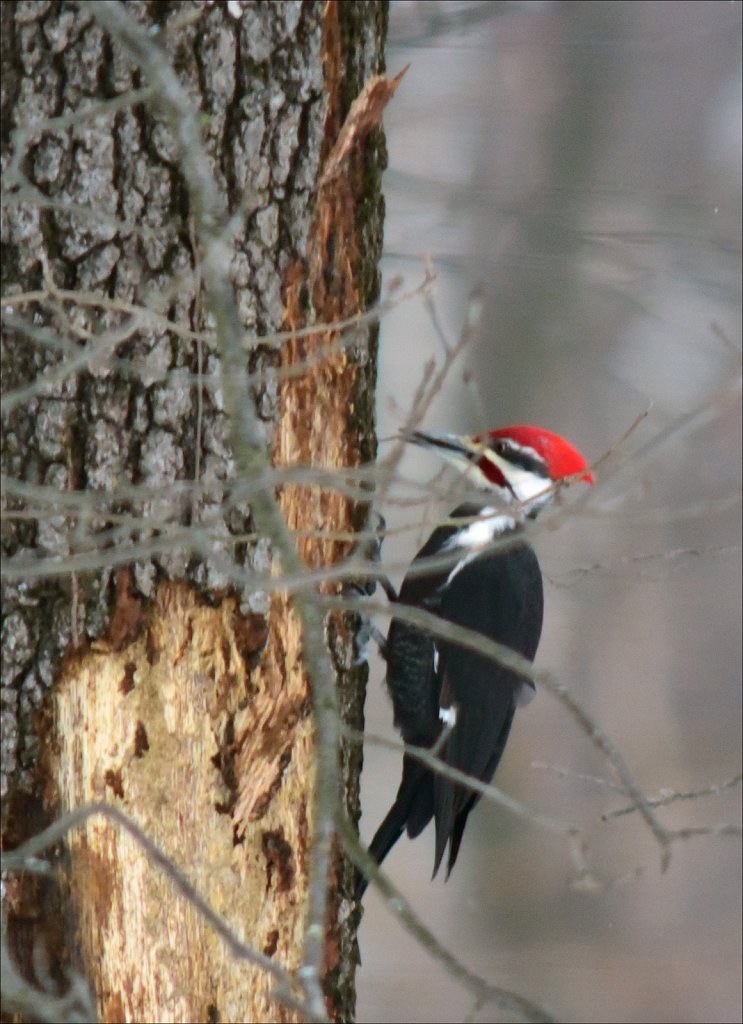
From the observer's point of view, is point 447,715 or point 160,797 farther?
point 447,715

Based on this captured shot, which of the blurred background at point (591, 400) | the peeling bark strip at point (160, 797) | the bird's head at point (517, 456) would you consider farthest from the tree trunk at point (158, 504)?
the blurred background at point (591, 400)

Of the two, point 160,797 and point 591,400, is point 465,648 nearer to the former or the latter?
point 160,797

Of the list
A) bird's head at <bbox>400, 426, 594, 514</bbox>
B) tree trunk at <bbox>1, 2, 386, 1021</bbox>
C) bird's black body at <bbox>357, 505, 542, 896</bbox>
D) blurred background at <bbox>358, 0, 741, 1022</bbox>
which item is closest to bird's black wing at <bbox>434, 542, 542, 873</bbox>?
bird's black body at <bbox>357, 505, 542, 896</bbox>

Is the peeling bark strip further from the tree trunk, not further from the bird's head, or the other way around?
the bird's head

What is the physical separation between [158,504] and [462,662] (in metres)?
1.15

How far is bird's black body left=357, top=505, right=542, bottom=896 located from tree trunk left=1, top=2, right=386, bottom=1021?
2.52 feet

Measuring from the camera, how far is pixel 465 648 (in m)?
2.78

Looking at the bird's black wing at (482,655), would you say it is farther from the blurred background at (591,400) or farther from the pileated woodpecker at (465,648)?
→ the blurred background at (591,400)

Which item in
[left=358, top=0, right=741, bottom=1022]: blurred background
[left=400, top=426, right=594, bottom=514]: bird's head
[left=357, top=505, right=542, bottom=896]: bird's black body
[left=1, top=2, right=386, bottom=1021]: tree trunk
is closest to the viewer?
[left=1, top=2, right=386, bottom=1021]: tree trunk

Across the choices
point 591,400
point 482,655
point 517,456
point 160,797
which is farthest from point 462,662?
point 591,400

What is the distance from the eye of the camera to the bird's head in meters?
2.60

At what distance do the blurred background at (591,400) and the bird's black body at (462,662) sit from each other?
1.71m

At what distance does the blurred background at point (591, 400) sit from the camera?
15.9ft

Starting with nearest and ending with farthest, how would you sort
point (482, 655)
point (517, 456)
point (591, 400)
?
1. point (517, 456)
2. point (482, 655)
3. point (591, 400)
